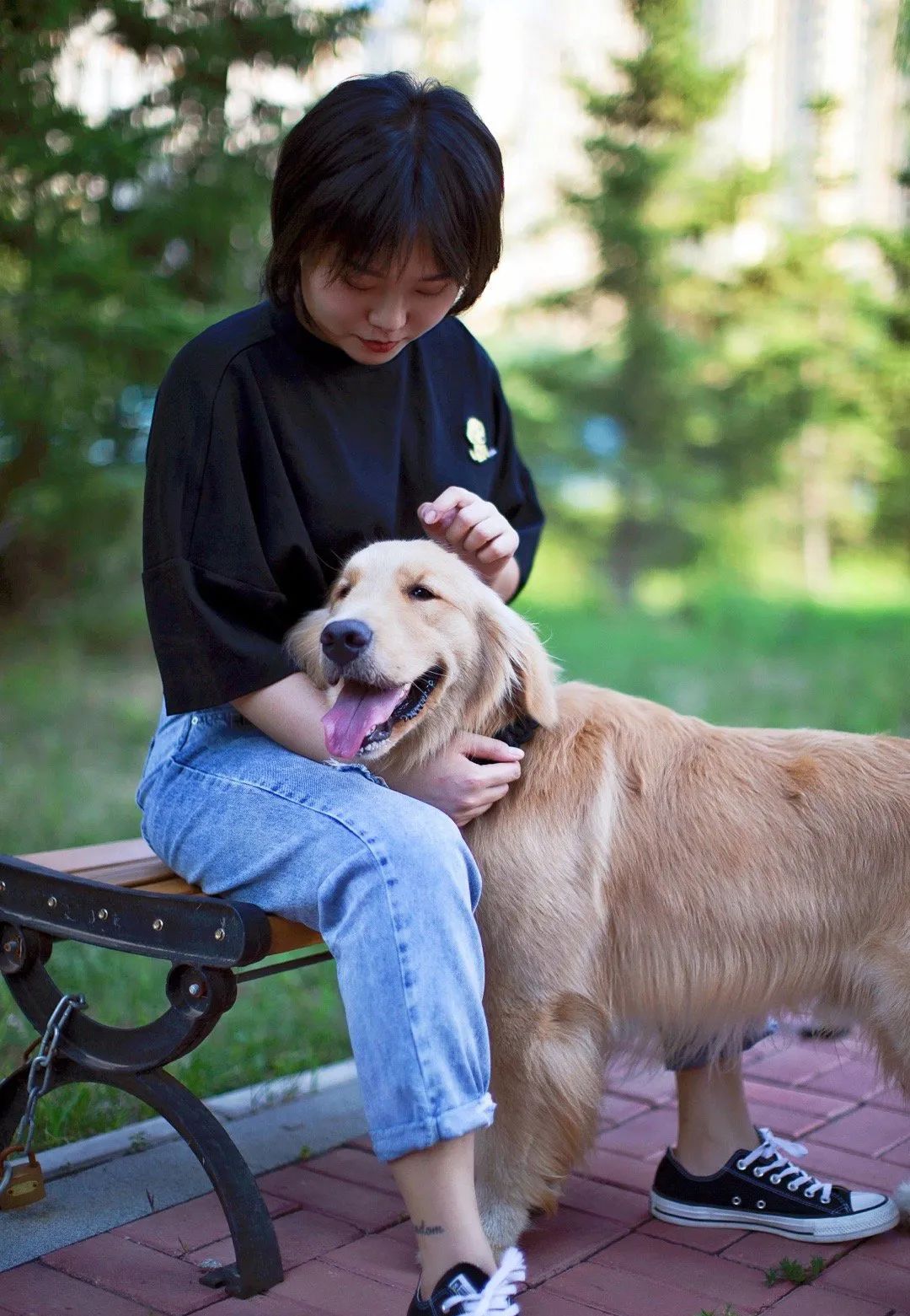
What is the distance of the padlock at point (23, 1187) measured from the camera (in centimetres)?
232

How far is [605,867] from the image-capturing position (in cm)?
224

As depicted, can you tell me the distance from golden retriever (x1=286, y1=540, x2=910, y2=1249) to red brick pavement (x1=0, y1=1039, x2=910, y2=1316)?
0.62ft

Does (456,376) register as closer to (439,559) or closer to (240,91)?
(439,559)

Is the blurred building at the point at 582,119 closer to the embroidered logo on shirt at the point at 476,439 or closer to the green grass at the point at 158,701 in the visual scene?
the green grass at the point at 158,701

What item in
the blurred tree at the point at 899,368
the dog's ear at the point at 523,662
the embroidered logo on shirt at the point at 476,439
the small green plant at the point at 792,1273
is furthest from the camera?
the blurred tree at the point at 899,368

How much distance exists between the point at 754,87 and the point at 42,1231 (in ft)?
52.5

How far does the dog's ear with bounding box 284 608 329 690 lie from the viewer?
7.39ft

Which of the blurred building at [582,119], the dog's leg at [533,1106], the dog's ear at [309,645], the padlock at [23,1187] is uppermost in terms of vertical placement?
the blurred building at [582,119]

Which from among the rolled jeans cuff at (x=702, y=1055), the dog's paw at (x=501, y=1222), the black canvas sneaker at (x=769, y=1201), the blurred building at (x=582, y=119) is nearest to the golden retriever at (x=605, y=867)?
the dog's paw at (x=501, y=1222)

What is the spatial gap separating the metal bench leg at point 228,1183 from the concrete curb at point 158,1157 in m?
0.33

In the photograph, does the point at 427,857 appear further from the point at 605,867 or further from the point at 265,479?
the point at 265,479

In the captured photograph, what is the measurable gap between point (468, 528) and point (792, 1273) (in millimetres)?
1466

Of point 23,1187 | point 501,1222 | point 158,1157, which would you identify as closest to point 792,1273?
point 501,1222

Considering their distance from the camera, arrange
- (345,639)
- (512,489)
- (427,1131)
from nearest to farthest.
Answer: (427,1131) < (345,639) < (512,489)
